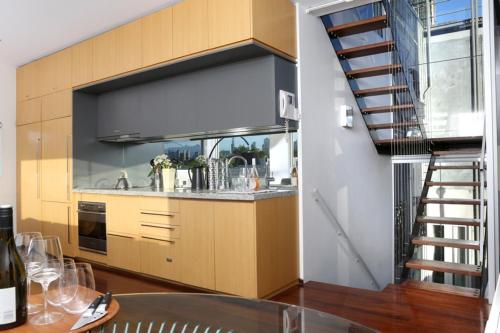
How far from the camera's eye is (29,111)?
546cm

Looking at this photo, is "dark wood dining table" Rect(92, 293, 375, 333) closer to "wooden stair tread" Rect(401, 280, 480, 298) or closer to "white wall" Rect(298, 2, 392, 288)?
"white wall" Rect(298, 2, 392, 288)

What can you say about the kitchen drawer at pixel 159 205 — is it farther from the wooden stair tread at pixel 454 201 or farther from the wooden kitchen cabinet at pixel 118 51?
the wooden stair tread at pixel 454 201

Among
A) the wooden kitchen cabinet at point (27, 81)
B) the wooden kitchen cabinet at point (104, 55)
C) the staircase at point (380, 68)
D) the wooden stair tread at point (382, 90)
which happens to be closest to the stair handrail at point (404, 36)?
the staircase at point (380, 68)

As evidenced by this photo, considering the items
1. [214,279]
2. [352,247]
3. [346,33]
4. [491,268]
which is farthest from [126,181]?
[491,268]

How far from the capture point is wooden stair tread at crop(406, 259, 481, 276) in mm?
3404

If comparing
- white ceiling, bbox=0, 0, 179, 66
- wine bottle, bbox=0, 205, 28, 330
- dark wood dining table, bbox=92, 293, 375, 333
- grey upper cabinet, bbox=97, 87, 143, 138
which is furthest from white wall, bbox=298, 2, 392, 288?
wine bottle, bbox=0, 205, 28, 330

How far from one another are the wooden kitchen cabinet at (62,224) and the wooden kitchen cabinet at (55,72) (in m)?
1.53

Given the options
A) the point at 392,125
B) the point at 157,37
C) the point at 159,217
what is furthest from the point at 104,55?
the point at 392,125

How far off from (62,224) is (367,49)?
13.9ft

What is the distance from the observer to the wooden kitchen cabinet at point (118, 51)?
157 inches

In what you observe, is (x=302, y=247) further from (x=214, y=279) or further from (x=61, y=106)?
(x=61, y=106)

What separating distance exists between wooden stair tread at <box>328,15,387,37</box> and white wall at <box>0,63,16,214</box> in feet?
15.2

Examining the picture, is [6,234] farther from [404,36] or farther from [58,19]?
[404,36]

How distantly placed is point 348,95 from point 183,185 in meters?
2.23
